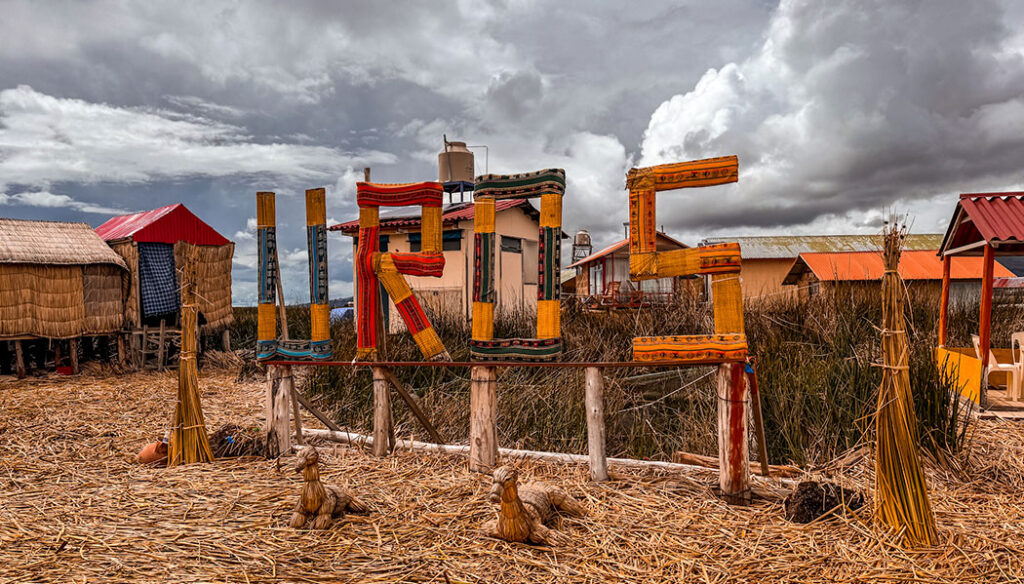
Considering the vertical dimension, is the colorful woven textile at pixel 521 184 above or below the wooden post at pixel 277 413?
above

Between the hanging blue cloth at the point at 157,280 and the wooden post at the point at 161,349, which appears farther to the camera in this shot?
the hanging blue cloth at the point at 157,280

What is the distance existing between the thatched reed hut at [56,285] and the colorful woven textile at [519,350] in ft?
34.4

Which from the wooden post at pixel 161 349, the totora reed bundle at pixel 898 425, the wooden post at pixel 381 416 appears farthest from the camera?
the wooden post at pixel 161 349

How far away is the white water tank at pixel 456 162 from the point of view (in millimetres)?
13688

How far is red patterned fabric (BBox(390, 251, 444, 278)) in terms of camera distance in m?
4.80

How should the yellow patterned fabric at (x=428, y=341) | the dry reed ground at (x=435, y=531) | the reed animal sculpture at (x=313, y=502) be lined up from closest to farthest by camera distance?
1. the dry reed ground at (x=435, y=531)
2. the reed animal sculpture at (x=313, y=502)
3. the yellow patterned fabric at (x=428, y=341)

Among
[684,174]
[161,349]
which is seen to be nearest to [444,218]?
[161,349]

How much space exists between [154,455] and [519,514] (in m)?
3.82

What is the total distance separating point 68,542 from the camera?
11.1 feet

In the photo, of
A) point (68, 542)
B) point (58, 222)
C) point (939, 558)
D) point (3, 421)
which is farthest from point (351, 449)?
point (58, 222)

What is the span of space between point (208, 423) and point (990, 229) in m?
10.0

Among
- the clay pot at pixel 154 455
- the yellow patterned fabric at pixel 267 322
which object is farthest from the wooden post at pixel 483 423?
the clay pot at pixel 154 455

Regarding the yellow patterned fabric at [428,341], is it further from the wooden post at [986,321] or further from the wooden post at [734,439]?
the wooden post at [986,321]

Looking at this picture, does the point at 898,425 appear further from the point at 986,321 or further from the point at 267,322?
the point at 986,321
